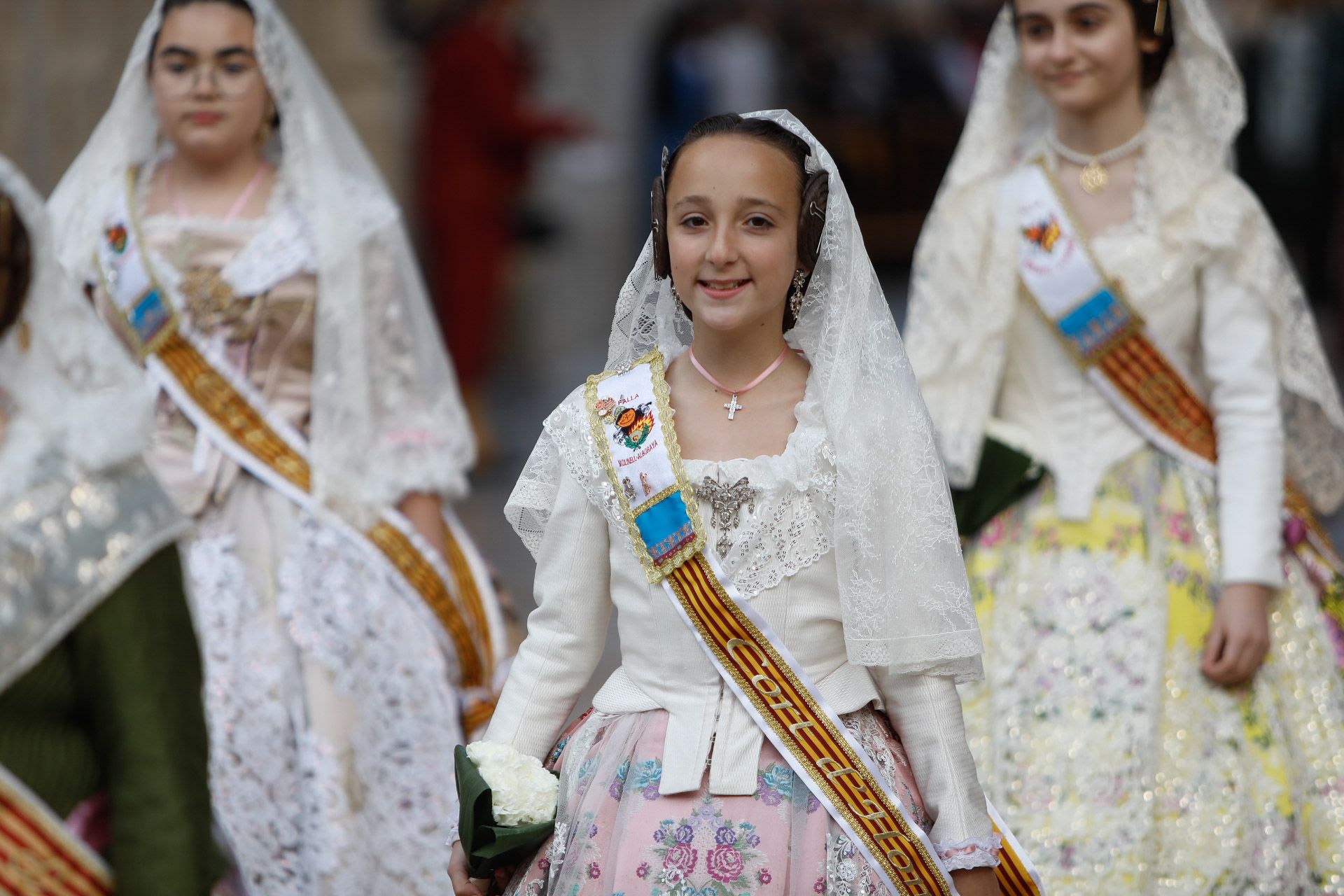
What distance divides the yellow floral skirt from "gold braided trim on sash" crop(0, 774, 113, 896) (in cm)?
189

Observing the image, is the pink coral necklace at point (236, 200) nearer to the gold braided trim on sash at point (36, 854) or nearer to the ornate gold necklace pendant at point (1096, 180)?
the ornate gold necklace pendant at point (1096, 180)

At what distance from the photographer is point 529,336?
42.5 ft

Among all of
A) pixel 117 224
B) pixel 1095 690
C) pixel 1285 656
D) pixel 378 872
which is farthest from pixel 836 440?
pixel 117 224

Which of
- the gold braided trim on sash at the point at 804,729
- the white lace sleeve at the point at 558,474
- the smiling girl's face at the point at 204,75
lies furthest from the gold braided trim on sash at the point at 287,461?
the gold braided trim on sash at the point at 804,729

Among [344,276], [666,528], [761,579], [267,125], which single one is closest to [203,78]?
[267,125]

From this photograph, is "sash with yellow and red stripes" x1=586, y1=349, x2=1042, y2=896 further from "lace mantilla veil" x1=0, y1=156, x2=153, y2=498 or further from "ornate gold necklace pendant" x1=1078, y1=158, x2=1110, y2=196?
"ornate gold necklace pendant" x1=1078, y1=158, x2=1110, y2=196

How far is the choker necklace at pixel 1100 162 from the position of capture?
4.13 metres

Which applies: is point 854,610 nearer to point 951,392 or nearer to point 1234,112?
point 951,392

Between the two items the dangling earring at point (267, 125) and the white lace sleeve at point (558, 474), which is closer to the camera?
the white lace sleeve at point (558, 474)

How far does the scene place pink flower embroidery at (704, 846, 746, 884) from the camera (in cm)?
274

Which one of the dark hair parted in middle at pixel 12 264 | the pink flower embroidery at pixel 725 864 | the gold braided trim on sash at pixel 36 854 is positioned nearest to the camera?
the gold braided trim on sash at pixel 36 854

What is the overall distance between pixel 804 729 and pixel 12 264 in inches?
49.2

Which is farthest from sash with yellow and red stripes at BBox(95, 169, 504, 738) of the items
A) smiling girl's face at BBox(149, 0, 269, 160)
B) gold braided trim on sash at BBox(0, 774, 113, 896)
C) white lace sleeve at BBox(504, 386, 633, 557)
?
gold braided trim on sash at BBox(0, 774, 113, 896)

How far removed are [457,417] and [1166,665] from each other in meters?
1.77
